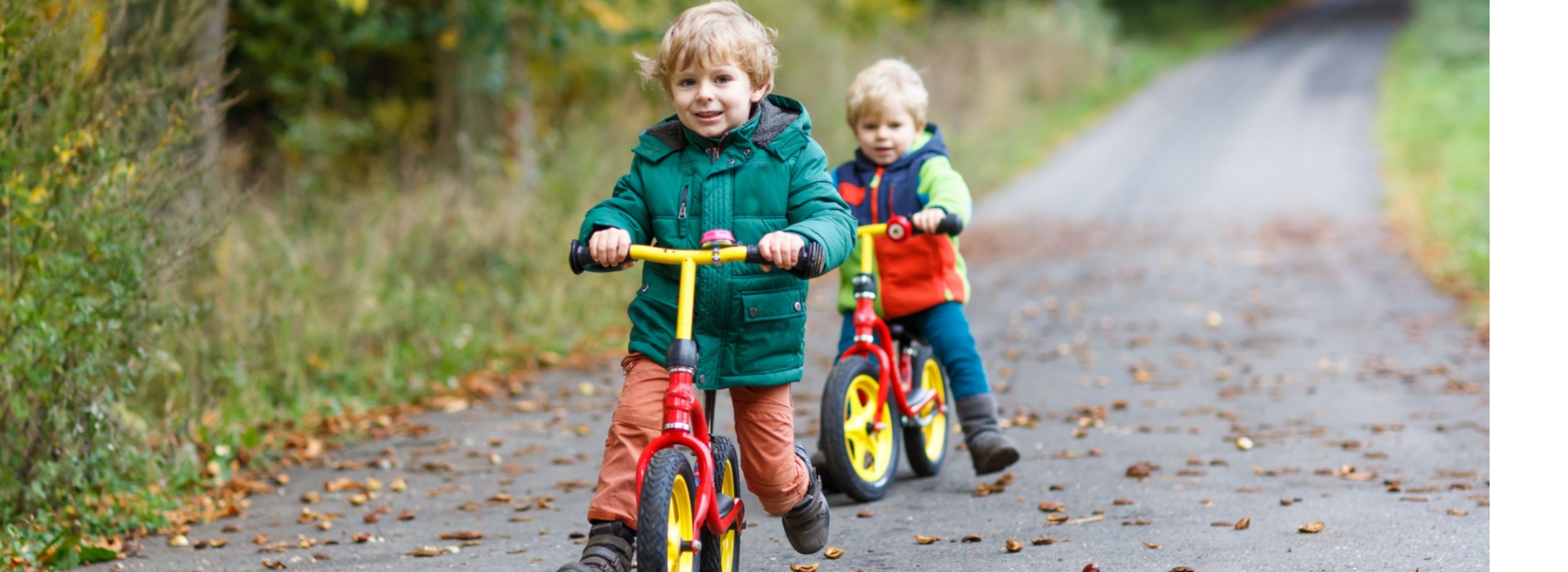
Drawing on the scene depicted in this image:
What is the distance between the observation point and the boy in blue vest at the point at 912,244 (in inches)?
214

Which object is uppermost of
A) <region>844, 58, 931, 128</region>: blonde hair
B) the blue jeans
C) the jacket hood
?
<region>844, 58, 931, 128</region>: blonde hair

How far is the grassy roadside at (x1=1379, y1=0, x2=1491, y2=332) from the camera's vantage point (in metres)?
11.8

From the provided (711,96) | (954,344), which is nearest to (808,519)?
(711,96)

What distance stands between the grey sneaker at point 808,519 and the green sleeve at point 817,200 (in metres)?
0.71

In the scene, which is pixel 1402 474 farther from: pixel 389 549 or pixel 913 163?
pixel 389 549

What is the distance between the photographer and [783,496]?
3955mm

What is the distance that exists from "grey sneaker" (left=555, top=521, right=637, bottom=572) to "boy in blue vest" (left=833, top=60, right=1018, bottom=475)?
2.07 m

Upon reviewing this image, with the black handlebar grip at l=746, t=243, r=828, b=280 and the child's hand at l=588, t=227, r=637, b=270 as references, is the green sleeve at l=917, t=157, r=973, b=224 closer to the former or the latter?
the black handlebar grip at l=746, t=243, r=828, b=280

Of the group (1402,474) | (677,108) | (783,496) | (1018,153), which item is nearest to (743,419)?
(783,496)

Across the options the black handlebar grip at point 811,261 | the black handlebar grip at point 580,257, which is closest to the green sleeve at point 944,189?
the black handlebar grip at point 811,261

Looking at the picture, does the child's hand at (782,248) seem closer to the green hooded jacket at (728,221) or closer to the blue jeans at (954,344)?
the green hooded jacket at (728,221)

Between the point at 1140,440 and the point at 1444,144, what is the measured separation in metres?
14.9

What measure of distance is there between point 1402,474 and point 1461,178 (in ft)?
37.4

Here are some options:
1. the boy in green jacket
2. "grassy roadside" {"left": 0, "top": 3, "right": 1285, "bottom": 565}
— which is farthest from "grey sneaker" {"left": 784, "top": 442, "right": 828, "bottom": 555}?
"grassy roadside" {"left": 0, "top": 3, "right": 1285, "bottom": 565}
